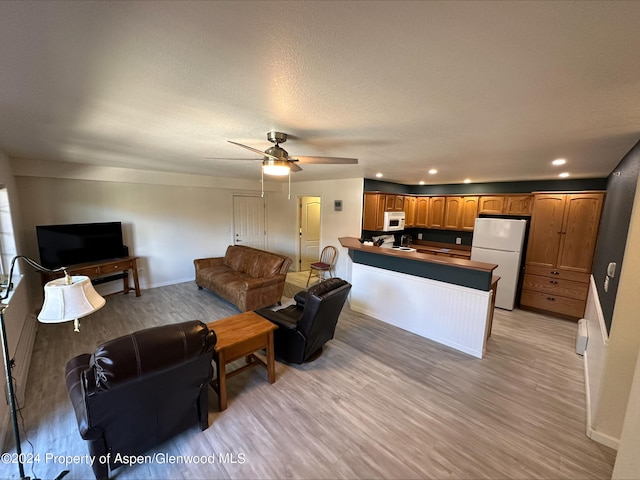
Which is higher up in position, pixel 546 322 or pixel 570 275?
pixel 570 275

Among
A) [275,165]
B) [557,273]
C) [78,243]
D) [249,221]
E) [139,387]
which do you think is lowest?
[139,387]

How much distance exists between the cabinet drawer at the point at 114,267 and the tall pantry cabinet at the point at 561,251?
23.5ft

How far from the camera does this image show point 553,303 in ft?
13.8

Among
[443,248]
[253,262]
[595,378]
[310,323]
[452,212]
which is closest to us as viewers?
[595,378]

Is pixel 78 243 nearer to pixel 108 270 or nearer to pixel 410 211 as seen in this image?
pixel 108 270

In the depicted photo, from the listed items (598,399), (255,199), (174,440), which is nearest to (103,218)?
(255,199)

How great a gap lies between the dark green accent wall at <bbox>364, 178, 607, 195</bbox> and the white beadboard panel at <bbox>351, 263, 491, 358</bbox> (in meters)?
2.10

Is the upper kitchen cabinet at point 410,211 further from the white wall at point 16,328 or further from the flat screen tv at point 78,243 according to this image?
the white wall at point 16,328

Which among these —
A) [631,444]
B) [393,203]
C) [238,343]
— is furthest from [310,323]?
[393,203]

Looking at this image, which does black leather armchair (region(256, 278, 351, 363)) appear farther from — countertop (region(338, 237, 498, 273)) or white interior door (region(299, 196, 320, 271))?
white interior door (region(299, 196, 320, 271))

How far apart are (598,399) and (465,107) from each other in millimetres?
2524

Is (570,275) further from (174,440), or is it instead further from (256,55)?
(174,440)

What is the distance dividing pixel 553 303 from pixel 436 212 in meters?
2.67

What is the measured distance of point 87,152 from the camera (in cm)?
327
